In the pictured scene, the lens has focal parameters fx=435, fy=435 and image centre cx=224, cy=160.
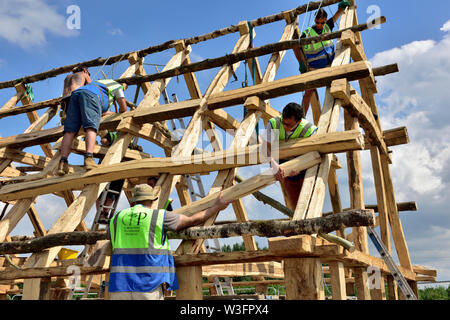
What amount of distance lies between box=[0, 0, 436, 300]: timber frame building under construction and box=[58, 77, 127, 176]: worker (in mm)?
220

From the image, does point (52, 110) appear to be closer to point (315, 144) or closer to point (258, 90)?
point (258, 90)

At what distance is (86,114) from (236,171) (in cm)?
230

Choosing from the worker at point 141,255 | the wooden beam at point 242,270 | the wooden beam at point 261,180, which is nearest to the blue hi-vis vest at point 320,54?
the wooden beam at point 261,180

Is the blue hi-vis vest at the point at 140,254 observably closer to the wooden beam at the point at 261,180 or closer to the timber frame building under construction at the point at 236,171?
the timber frame building under construction at the point at 236,171

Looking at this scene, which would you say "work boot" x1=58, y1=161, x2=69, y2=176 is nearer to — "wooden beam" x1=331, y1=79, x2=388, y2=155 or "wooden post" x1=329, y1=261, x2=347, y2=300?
"wooden beam" x1=331, y1=79, x2=388, y2=155

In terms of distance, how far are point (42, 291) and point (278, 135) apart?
10.1 ft

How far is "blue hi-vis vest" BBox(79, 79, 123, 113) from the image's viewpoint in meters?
6.17

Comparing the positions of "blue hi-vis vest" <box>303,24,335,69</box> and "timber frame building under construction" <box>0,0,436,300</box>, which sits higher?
"blue hi-vis vest" <box>303,24,335,69</box>

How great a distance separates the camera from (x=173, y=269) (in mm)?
3885

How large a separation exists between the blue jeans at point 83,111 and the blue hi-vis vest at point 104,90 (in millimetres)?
108

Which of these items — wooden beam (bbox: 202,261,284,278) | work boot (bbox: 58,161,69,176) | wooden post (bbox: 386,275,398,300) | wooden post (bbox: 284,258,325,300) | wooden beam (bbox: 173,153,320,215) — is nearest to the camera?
wooden post (bbox: 284,258,325,300)

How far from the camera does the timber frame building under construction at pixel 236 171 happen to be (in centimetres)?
379

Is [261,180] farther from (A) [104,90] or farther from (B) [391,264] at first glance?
(A) [104,90]

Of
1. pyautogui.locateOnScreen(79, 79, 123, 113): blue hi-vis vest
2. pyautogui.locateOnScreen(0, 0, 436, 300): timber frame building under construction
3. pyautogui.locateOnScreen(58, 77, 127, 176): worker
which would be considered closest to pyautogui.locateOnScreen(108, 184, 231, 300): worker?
pyautogui.locateOnScreen(0, 0, 436, 300): timber frame building under construction
